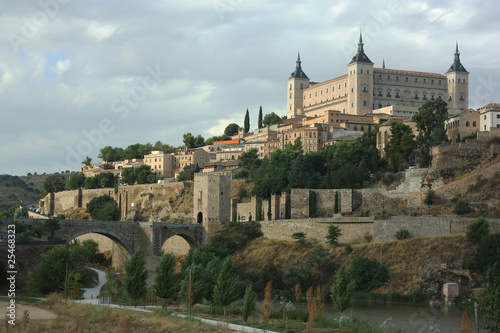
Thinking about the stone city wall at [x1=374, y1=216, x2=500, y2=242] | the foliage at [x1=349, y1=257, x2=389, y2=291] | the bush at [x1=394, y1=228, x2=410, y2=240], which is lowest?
the foliage at [x1=349, y1=257, x2=389, y2=291]

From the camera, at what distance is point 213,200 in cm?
6316

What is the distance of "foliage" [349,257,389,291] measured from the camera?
47.9 m

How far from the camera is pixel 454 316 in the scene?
40.6 meters

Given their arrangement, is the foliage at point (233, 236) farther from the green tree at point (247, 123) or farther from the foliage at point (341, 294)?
the green tree at point (247, 123)

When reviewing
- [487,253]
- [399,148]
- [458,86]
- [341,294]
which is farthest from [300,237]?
[458,86]

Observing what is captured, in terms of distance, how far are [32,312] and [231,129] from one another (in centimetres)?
8971

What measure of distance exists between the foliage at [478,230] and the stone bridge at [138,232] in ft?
74.3

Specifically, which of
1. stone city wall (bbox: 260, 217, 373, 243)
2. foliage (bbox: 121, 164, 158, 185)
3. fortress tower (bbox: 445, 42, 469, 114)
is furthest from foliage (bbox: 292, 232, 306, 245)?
fortress tower (bbox: 445, 42, 469, 114)

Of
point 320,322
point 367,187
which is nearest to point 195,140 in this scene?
point 367,187

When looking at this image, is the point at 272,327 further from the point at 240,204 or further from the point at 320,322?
the point at 240,204

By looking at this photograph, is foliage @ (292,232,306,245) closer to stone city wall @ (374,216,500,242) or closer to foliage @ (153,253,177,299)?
stone city wall @ (374,216,500,242)

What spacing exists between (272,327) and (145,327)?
526cm

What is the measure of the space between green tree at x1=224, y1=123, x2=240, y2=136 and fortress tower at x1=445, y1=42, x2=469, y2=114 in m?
35.9

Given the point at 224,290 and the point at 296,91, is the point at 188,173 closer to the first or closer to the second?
the point at 296,91
